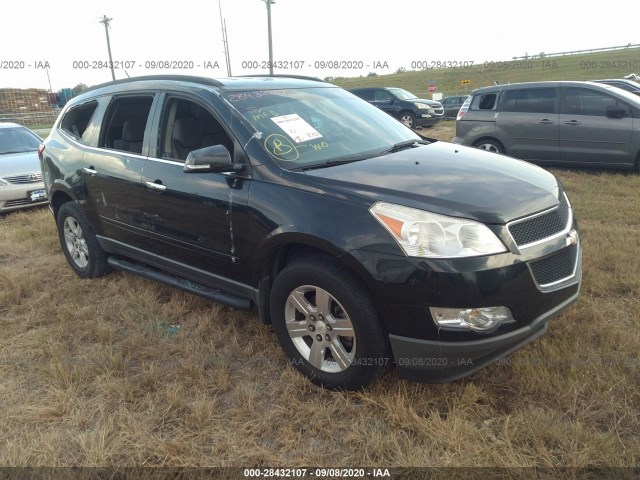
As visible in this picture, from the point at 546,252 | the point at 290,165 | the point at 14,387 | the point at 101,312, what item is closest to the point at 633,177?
the point at 546,252

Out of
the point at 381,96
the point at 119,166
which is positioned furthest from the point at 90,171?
the point at 381,96

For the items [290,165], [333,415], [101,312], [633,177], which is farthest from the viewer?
[633,177]

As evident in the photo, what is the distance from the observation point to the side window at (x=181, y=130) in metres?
3.66

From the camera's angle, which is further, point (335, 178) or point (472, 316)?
point (335, 178)

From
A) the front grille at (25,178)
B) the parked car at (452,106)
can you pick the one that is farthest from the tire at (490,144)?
the parked car at (452,106)

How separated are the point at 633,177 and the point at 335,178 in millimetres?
7000

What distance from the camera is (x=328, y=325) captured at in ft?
9.16

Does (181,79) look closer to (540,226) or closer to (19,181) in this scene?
(540,226)

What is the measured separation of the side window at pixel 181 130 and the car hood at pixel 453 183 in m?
1.17

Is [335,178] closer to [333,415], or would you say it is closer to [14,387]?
[333,415]

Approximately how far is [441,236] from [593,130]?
716 centimetres

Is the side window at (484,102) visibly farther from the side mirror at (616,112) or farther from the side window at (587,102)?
the side mirror at (616,112)

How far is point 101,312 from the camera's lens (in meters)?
4.11

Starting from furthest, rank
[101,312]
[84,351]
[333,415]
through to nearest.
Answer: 1. [101,312]
2. [84,351]
3. [333,415]
